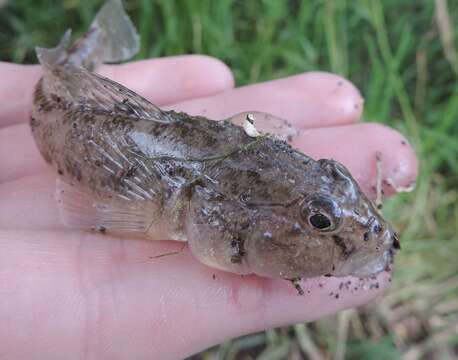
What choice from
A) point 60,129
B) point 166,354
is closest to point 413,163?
point 166,354

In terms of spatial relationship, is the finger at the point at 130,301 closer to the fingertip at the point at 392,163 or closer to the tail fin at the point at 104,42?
the fingertip at the point at 392,163

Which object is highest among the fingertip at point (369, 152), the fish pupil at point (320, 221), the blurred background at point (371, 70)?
the fish pupil at point (320, 221)

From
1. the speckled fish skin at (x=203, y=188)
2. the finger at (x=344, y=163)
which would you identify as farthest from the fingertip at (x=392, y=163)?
the speckled fish skin at (x=203, y=188)

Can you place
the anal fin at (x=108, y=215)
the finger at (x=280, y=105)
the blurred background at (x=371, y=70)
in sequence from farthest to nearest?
the blurred background at (x=371, y=70) < the finger at (x=280, y=105) < the anal fin at (x=108, y=215)

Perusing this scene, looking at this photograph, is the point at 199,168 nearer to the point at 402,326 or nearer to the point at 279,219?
the point at 279,219

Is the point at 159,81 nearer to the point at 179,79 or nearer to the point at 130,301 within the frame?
the point at 179,79

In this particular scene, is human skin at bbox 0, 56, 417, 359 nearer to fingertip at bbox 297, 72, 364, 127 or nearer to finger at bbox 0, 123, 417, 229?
finger at bbox 0, 123, 417, 229

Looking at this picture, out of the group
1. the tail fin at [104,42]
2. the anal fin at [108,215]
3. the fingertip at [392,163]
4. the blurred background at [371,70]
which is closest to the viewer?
the anal fin at [108,215]

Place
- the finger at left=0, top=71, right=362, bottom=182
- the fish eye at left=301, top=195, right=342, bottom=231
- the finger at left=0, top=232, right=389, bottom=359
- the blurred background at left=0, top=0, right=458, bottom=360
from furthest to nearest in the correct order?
the blurred background at left=0, top=0, right=458, bottom=360
the finger at left=0, top=71, right=362, bottom=182
the finger at left=0, top=232, right=389, bottom=359
the fish eye at left=301, top=195, right=342, bottom=231

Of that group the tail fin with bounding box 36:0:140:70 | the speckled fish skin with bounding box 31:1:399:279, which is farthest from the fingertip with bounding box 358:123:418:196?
the tail fin with bounding box 36:0:140:70
